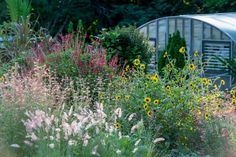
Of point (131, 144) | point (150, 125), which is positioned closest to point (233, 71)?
point (150, 125)

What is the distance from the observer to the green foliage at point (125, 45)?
43.1 feet

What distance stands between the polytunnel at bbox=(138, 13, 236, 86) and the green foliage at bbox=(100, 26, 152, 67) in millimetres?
2485

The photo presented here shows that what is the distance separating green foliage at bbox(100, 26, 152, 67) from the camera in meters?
13.1

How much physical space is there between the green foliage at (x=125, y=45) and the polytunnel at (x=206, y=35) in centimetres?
249

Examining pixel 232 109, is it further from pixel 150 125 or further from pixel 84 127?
pixel 84 127

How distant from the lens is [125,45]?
44.0 ft

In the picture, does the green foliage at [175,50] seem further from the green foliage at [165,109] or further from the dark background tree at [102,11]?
the dark background tree at [102,11]

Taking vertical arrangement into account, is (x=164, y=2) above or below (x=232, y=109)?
above

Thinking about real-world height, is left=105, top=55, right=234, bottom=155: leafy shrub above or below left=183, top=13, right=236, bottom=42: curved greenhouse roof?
below

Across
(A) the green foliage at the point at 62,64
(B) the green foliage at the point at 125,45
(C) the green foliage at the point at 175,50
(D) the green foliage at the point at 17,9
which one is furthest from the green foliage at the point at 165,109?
(D) the green foliage at the point at 17,9

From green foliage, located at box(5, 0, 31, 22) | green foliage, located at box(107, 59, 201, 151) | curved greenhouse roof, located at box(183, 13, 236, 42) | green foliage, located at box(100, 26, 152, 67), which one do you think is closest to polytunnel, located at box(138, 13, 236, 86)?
curved greenhouse roof, located at box(183, 13, 236, 42)

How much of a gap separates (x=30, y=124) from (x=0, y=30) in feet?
27.8

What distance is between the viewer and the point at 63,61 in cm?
949

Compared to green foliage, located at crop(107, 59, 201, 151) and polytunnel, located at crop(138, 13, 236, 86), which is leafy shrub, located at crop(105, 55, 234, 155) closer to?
green foliage, located at crop(107, 59, 201, 151)
